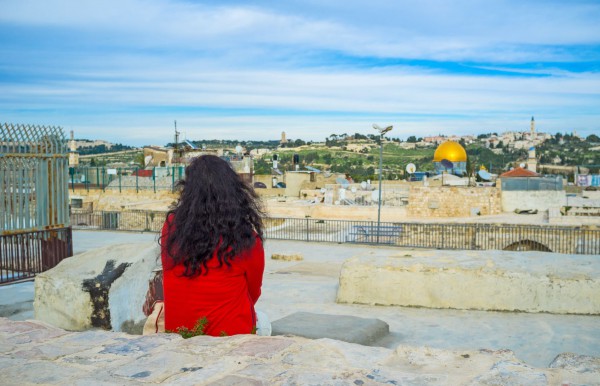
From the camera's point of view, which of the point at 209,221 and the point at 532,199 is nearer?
the point at 209,221

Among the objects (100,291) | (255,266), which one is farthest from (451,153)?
(255,266)

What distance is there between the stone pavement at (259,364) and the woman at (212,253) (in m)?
0.39

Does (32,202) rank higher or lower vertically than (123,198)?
higher

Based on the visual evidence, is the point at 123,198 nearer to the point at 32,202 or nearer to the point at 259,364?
the point at 32,202

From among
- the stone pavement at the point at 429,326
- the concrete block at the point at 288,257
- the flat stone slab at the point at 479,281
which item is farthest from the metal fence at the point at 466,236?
the flat stone slab at the point at 479,281

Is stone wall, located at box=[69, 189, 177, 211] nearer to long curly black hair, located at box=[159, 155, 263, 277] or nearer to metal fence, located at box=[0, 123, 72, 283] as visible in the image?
metal fence, located at box=[0, 123, 72, 283]

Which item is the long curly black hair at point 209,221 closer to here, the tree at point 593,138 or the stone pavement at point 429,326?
the stone pavement at point 429,326

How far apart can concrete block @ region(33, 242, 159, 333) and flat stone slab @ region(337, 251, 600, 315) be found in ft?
11.9

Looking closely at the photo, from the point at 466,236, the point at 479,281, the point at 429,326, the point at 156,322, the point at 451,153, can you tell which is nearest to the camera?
the point at 156,322

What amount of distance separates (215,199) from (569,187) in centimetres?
4448

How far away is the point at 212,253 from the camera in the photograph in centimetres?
427

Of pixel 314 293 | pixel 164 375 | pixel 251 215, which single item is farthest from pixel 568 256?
pixel 164 375

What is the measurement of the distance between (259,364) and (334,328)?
3148 millimetres

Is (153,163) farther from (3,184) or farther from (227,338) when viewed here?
(227,338)
